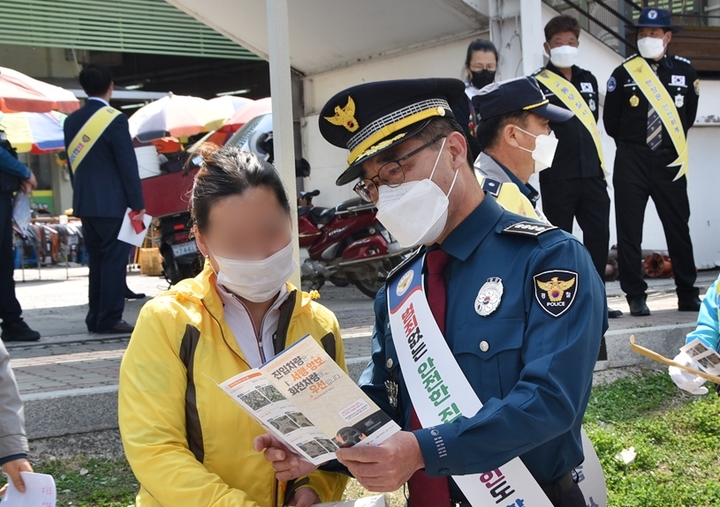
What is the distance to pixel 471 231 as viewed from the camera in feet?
7.25

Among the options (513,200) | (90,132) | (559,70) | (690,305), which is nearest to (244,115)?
(90,132)

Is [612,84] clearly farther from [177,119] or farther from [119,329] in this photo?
[177,119]

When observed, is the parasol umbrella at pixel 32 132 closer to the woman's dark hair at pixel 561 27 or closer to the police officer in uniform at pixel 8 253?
the police officer in uniform at pixel 8 253

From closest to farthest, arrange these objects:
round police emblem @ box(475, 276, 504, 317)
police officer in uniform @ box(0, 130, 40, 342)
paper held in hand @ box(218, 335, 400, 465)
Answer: paper held in hand @ box(218, 335, 400, 465) < round police emblem @ box(475, 276, 504, 317) < police officer in uniform @ box(0, 130, 40, 342)

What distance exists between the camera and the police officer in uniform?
702cm

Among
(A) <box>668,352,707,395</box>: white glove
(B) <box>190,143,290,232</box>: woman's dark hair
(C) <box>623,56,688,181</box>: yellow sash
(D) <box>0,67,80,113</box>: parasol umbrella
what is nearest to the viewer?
(B) <box>190,143,290,232</box>: woman's dark hair

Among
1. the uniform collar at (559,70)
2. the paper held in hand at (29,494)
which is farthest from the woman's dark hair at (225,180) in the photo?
the uniform collar at (559,70)

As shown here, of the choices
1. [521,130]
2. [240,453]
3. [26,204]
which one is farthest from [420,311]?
[26,204]

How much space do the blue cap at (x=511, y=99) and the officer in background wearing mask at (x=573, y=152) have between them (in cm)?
262

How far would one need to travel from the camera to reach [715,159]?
11680 mm

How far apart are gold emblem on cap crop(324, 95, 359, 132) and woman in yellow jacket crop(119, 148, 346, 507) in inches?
11.6

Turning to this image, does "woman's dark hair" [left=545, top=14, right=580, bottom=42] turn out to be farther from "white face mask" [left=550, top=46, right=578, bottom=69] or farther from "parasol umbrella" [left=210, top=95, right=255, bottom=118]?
"parasol umbrella" [left=210, top=95, right=255, bottom=118]

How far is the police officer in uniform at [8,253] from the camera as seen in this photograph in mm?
7020

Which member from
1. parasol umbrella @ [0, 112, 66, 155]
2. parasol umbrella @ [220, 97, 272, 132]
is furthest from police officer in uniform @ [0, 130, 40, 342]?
parasol umbrella @ [0, 112, 66, 155]
